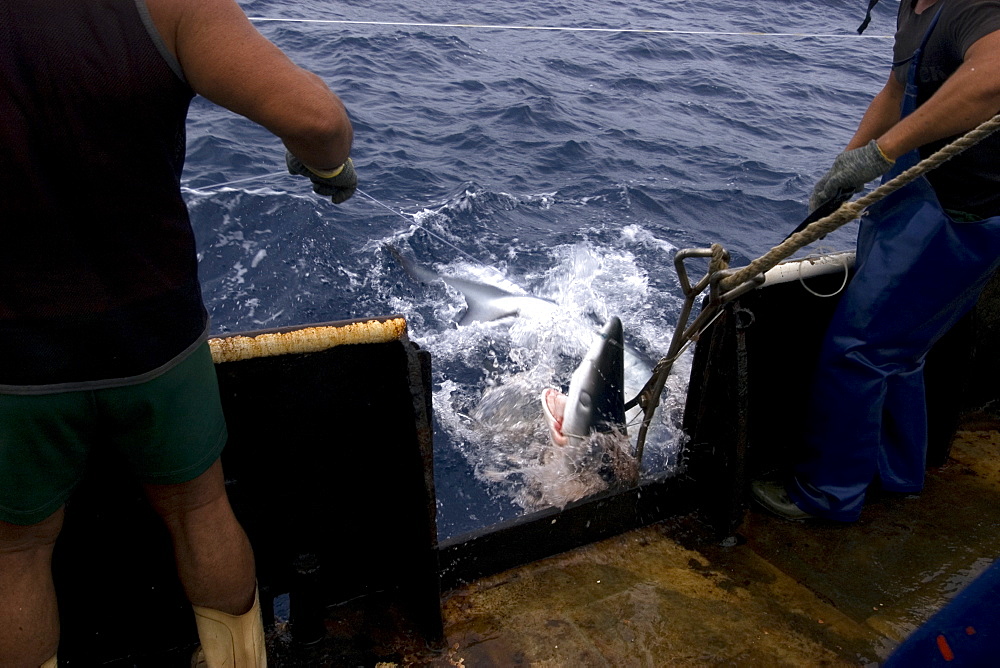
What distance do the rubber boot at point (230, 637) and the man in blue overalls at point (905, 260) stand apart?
1.96 metres

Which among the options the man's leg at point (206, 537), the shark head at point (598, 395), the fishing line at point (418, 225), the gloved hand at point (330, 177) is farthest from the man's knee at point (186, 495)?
the fishing line at point (418, 225)

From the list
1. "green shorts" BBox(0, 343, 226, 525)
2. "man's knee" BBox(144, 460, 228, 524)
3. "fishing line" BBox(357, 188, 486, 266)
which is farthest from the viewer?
"fishing line" BBox(357, 188, 486, 266)

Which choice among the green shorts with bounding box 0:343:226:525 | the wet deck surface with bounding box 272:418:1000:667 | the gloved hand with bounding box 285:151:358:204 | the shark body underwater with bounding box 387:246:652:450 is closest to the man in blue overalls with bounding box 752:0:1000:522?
the wet deck surface with bounding box 272:418:1000:667

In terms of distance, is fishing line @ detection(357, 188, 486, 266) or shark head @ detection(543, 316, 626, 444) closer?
shark head @ detection(543, 316, 626, 444)

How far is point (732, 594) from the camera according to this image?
245 centimetres

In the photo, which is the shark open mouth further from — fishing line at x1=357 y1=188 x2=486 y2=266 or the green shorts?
fishing line at x1=357 y1=188 x2=486 y2=266

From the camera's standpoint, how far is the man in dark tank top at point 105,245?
1.22 meters

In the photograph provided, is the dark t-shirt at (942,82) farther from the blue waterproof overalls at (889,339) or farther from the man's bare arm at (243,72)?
the man's bare arm at (243,72)

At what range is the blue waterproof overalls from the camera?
2.42 m

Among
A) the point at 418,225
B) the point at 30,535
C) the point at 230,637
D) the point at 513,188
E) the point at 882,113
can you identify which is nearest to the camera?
the point at 30,535

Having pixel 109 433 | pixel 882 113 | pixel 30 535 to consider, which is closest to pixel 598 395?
pixel 882 113

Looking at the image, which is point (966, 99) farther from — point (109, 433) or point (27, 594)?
point (27, 594)

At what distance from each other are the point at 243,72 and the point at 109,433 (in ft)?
2.61

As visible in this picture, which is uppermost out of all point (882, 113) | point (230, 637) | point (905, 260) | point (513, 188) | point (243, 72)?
point (243, 72)
